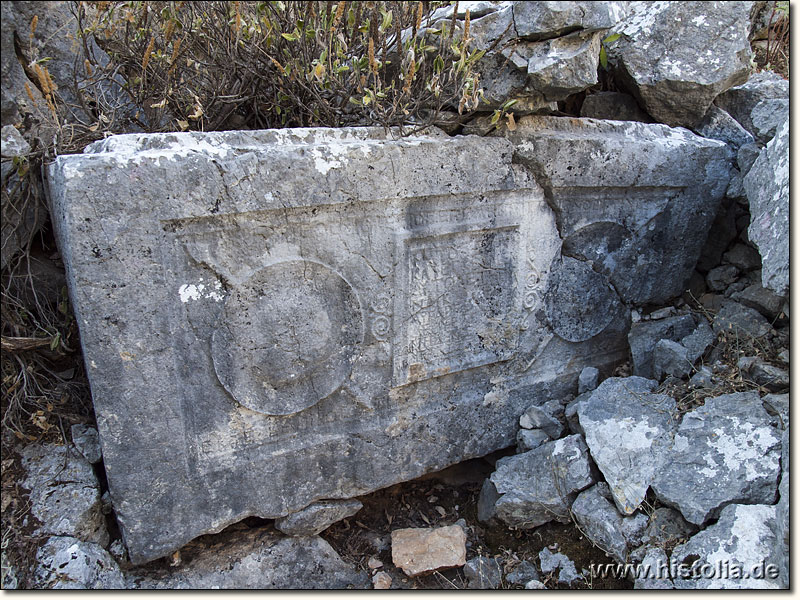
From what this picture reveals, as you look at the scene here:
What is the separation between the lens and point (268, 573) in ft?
7.73

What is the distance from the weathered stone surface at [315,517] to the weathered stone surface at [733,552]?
1221 mm

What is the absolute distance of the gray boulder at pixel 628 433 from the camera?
232 cm

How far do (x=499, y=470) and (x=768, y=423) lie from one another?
3.33 feet

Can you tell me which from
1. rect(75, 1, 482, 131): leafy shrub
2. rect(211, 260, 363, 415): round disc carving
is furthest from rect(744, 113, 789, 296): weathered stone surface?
rect(211, 260, 363, 415): round disc carving

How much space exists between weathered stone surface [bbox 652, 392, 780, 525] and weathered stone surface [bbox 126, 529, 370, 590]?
122cm

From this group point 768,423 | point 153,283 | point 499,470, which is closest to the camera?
point 153,283

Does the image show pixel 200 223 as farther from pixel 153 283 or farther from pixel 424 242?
pixel 424 242

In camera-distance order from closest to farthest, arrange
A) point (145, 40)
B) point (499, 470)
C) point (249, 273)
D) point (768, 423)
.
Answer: point (249, 273) < point (768, 423) < point (145, 40) < point (499, 470)

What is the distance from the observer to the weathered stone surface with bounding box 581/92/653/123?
310cm

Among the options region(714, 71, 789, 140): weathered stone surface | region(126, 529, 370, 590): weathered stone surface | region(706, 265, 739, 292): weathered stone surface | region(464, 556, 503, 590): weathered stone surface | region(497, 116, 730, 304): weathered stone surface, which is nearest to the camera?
region(126, 529, 370, 590): weathered stone surface

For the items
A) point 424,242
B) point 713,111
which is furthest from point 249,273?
point 713,111

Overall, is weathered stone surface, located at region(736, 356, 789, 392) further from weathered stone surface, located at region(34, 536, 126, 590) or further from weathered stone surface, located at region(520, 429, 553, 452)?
weathered stone surface, located at region(34, 536, 126, 590)

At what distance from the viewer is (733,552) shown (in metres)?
2.01

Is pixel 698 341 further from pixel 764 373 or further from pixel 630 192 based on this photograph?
pixel 630 192
